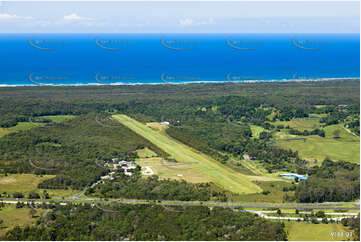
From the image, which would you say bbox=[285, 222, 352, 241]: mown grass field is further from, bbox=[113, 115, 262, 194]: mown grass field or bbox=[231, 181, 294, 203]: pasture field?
bbox=[113, 115, 262, 194]: mown grass field

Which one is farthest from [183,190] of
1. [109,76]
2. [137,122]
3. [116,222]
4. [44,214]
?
[109,76]

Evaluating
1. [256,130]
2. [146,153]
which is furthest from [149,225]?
[256,130]

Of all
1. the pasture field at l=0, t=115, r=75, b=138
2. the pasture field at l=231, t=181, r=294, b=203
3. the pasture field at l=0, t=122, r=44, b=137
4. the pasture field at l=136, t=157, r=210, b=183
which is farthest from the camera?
the pasture field at l=0, t=115, r=75, b=138

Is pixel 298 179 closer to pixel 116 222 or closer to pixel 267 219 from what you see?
pixel 267 219

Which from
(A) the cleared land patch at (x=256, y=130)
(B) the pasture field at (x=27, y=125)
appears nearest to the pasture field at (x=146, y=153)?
(A) the cleared land patch at (x=256, y=130)

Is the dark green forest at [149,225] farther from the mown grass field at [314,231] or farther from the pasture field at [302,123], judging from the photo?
the pasture field at [302,123]

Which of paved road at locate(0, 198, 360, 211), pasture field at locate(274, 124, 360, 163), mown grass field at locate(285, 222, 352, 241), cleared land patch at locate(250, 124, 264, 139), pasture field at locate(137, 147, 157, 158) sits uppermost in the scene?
mown grass field at locate(285, 222, 352, 241)

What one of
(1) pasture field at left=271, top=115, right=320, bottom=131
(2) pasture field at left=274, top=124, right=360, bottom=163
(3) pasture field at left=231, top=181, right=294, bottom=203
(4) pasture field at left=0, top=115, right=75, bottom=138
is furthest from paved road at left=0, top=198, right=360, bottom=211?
(4) pasture field at left=0, top=115, right=75, bottom=138
